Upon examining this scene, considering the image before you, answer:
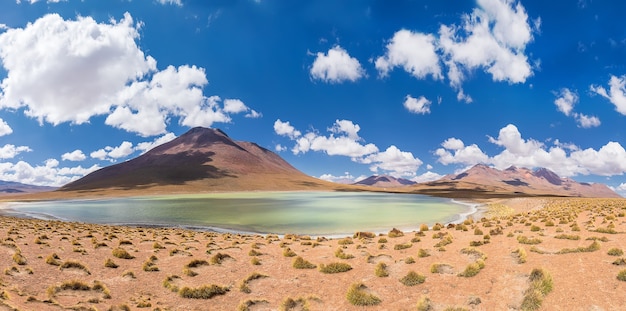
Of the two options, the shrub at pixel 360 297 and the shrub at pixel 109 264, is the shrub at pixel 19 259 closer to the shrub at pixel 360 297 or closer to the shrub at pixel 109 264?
the shrub at pixel 109 264

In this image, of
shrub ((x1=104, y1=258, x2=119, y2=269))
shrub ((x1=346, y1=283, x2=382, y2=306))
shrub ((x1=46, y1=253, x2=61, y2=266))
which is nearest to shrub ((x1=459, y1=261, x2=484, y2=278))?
shrub ((x1=346, y1=283, x2=382, y2=306))

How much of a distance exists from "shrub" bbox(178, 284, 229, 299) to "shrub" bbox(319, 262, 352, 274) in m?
4.55

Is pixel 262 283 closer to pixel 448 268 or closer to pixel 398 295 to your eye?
pixel 398 295

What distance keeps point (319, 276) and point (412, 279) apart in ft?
13.4

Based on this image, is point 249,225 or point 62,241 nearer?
point 62,241

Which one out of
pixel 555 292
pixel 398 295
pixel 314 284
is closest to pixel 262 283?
pixel 314 284

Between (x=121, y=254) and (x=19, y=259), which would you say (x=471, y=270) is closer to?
(x=121, y=254)

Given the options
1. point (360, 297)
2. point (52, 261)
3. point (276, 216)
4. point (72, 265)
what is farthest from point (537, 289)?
point (276, 216)

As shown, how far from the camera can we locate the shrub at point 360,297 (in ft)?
38.8

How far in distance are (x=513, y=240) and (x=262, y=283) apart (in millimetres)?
14040

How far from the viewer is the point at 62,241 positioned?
22.2 m

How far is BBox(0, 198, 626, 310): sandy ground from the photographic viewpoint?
11141 millimetres

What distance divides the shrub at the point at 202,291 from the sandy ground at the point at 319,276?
0.16 ft

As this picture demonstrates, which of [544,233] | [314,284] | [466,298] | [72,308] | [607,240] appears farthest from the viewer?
[544,233]
